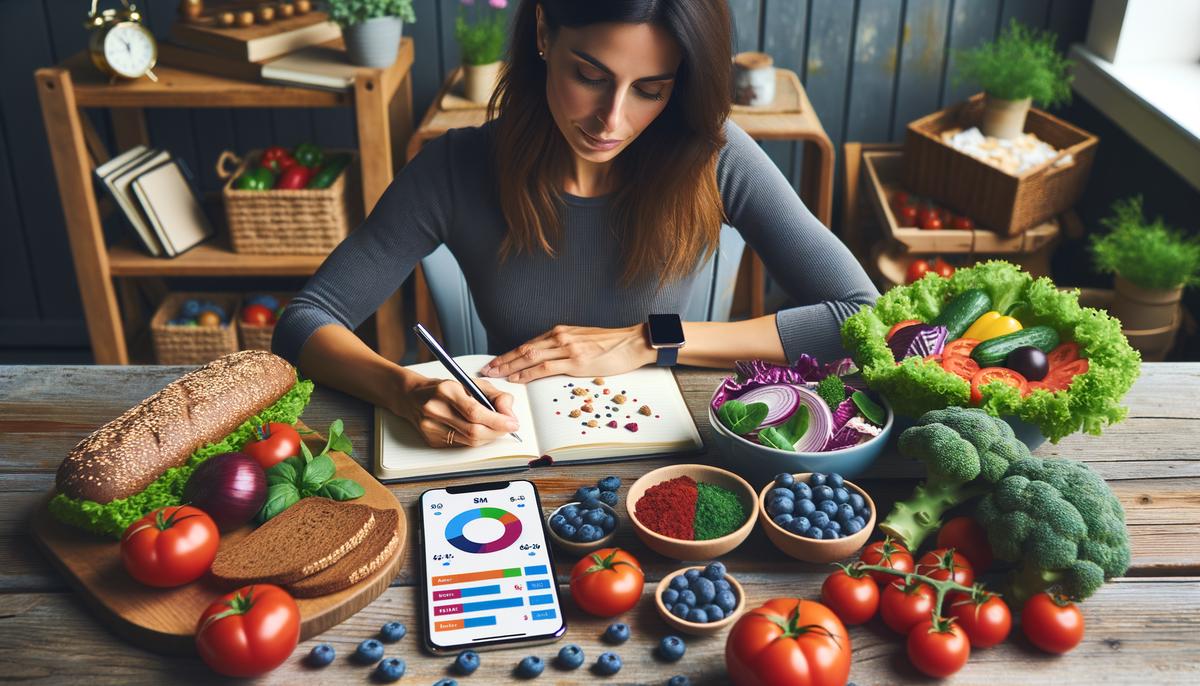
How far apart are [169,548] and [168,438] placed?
199mm

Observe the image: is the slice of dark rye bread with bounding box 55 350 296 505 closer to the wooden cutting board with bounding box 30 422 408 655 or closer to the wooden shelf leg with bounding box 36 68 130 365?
the wooden cutting board with bounding box 30 422 408 655

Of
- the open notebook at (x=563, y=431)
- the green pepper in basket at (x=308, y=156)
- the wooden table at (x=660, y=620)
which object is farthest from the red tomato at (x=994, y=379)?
the green pepper in basket at (x=308, y=156)

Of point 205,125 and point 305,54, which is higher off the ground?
point 305,54

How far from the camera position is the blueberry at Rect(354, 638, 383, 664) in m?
0.97

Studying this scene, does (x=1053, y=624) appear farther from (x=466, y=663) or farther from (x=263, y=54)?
(x=263, y=54)

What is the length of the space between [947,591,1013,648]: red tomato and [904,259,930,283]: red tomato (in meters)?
1.86

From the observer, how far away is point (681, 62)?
1425mm

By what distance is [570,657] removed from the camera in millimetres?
958

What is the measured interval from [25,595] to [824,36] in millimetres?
2606

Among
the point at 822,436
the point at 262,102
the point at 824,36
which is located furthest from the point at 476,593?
the point at 824,36

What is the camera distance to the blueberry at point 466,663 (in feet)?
3.11

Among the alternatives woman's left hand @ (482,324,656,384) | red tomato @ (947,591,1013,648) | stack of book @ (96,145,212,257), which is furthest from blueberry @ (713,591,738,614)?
stack of book @ (96,145,212,257)

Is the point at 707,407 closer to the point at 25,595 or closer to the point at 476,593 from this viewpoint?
the point at 476,593

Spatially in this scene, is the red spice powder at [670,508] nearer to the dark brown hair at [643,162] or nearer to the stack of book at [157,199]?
the dark brown hair at [643,162]
